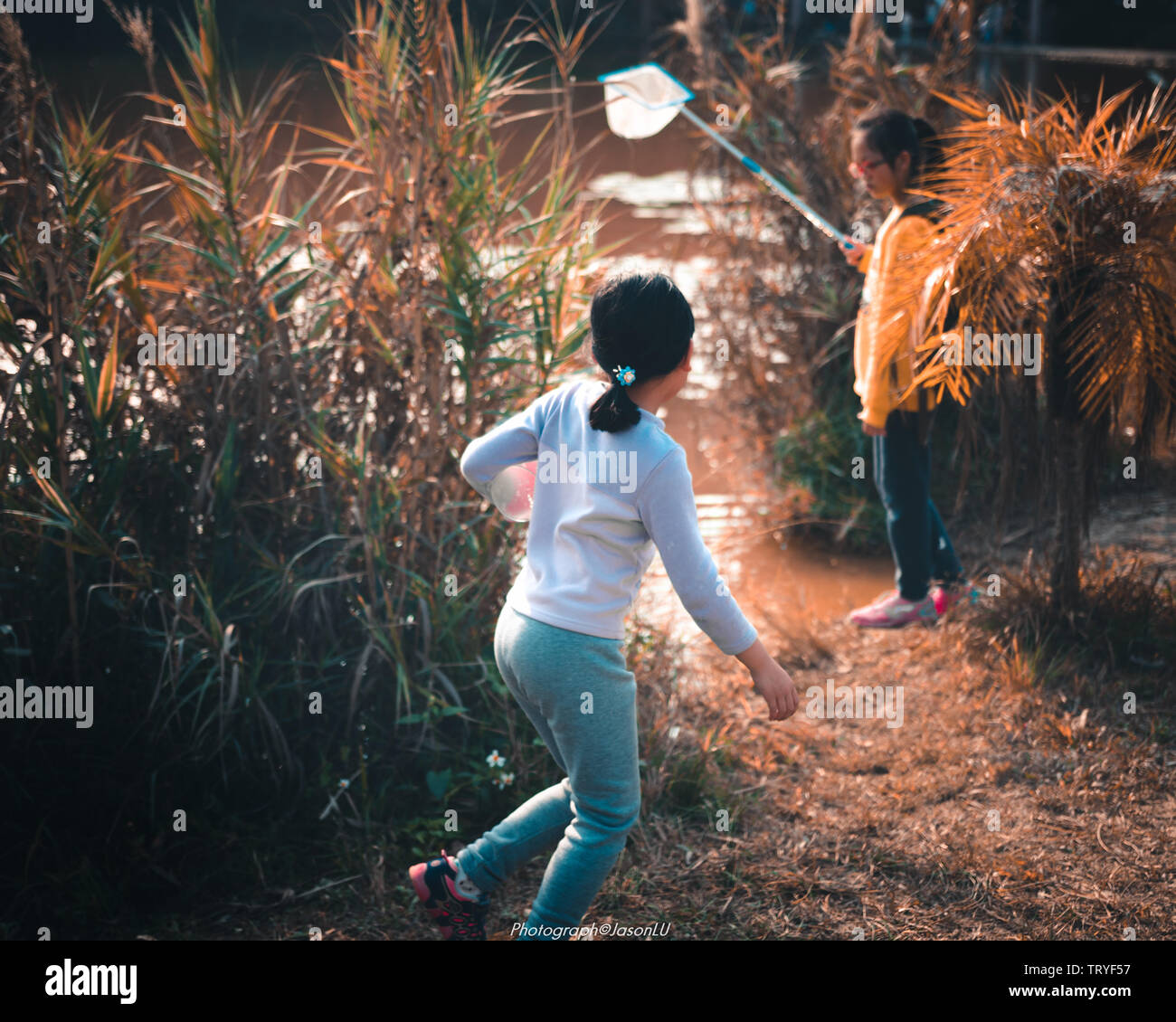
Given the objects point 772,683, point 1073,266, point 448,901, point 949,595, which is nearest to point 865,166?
point 1073,266

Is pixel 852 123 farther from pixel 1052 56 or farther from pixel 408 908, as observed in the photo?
pixel 1052 56

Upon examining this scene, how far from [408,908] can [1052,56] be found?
52.8ft

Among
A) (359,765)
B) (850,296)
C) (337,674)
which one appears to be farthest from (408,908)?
(850,296)

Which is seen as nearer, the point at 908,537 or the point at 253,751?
the point at 253,751

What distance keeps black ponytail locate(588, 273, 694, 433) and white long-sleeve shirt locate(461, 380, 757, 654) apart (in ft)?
0.14

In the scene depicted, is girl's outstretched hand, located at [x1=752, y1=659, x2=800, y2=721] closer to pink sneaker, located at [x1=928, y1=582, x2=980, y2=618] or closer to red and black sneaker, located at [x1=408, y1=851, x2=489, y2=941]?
red and black sneaker, located at [x1=408, y1=851, x2=489, y2=941]

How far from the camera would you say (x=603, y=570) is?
218 centimetres

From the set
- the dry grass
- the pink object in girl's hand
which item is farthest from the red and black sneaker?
the pink object in girl's hand

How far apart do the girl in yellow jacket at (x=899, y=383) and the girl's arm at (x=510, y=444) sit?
1792 millimetres

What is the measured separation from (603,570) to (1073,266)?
2029mm

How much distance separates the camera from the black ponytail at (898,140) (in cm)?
388

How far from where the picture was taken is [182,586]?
9.80 ft

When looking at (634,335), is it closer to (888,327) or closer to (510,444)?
(510,444)

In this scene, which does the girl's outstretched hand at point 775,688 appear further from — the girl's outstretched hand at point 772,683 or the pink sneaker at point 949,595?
the pink sneaker at point 949,595
